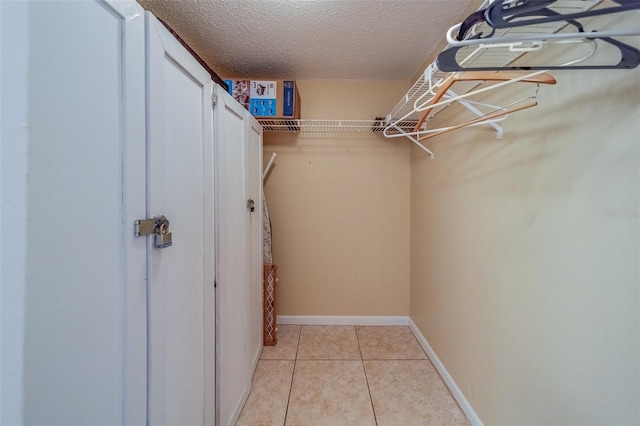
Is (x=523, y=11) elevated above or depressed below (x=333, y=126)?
below

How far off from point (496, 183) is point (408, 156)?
125 cm

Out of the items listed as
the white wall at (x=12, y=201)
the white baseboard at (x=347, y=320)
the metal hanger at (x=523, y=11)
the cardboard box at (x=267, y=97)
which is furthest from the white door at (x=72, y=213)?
the white baseboard at (x=347, y=320)

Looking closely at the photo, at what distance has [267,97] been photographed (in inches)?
77.5

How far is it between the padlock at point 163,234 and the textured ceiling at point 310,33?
1394 mm

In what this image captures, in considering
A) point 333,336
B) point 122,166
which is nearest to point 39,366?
point 122,166

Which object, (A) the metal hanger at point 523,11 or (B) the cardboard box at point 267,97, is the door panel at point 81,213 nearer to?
(A) the metal hanger at point 523,11

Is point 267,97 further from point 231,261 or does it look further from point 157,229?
point 157,229

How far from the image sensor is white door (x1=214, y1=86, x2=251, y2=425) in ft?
3.89

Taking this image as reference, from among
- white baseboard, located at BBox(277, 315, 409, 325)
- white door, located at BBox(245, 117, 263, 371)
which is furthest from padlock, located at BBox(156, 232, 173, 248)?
white baseboard, located at BBox(277, 315, 409, 325)

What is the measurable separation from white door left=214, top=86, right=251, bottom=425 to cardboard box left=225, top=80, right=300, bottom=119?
437 millimetres

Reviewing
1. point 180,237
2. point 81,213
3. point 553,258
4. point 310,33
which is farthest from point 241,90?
point 553,258

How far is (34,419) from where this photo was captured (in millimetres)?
436

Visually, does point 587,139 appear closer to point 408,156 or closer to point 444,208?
point 444,208

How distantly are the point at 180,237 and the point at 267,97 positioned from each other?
4.91 feet
